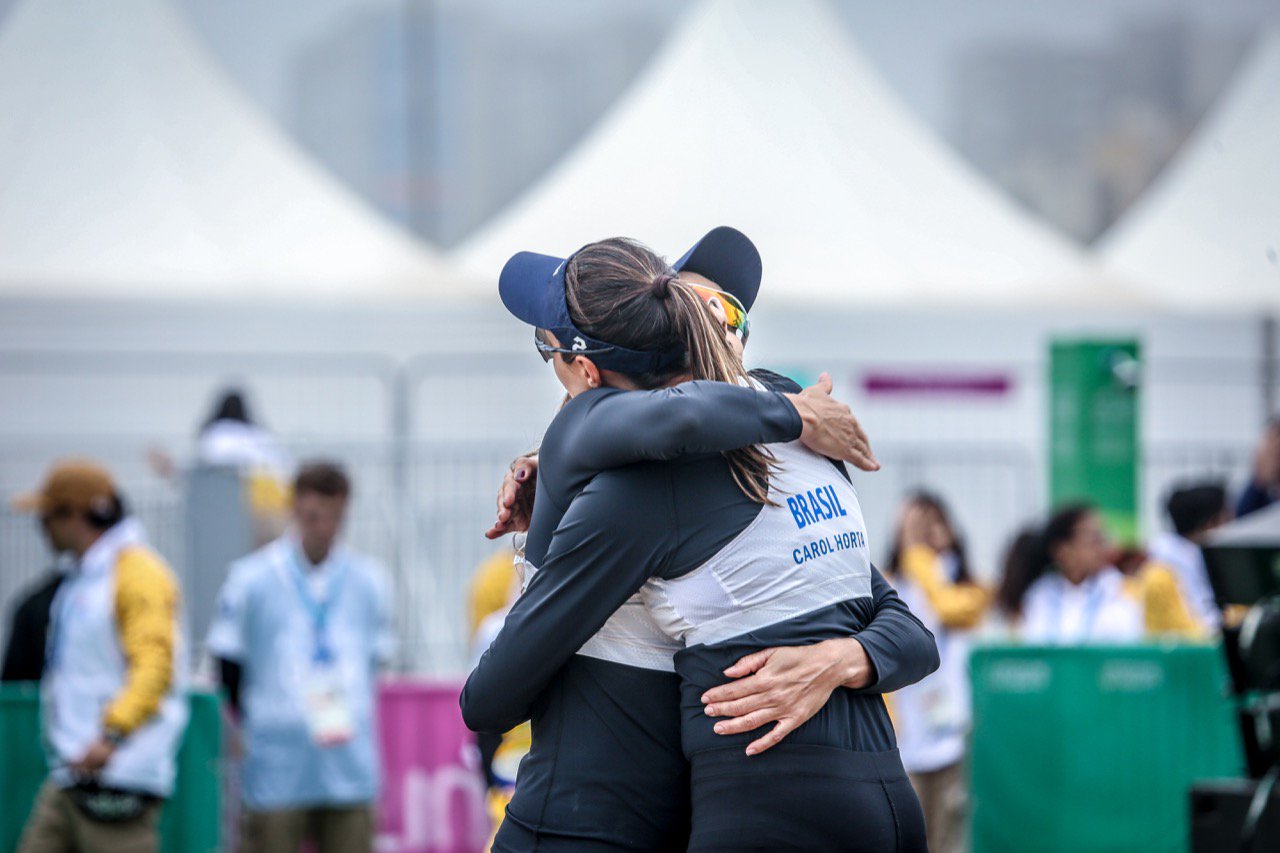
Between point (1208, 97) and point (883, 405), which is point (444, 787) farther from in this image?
point (1208, 97)

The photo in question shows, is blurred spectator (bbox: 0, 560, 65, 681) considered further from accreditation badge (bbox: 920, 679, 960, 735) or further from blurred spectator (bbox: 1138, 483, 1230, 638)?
blurred spectator (bbox: 1138, 483, 1230, 638)

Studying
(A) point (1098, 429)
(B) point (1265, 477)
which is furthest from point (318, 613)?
(A) point (1098, 429)

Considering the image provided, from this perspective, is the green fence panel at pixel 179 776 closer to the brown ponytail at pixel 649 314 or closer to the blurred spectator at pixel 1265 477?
the brown ponytail at pixel 649 314

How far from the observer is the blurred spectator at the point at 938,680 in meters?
7.82

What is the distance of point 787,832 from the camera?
7.89ft

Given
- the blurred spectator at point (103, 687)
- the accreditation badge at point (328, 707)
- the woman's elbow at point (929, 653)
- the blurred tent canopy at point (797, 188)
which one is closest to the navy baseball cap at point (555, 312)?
the woman's elbow at point (929, 653)

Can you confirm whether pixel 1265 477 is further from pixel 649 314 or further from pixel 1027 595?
pixel 649 314

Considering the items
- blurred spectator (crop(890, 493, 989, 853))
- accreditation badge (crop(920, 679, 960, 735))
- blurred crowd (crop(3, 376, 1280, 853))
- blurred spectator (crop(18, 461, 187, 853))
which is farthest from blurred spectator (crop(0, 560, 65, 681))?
accreditation badge (crop(920, 679, 960, 735))

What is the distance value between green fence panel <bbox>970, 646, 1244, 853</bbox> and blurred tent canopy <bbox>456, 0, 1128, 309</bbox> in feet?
13.2

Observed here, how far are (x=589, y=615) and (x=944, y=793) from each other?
583cm

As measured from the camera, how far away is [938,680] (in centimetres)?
780

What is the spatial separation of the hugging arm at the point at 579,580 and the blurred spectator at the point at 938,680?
206 inches

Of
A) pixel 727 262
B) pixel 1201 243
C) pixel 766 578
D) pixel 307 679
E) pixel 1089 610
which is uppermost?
pixel 1201 243

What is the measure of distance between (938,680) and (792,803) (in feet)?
18.2
